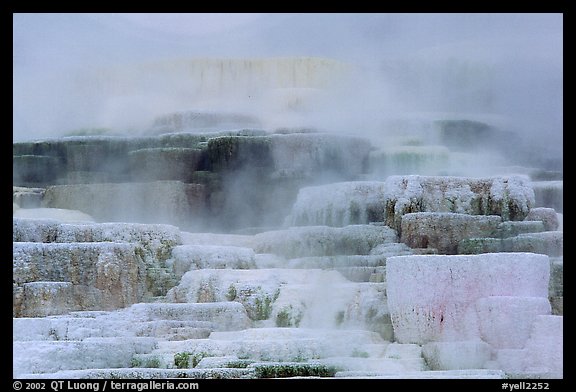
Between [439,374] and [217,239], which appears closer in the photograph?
[439,374]

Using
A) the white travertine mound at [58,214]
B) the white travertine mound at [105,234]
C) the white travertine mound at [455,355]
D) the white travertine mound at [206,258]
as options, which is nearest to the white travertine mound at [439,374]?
the white travertine mound at [455,355]

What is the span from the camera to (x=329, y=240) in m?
10.8

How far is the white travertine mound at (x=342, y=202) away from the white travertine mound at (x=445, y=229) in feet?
1.18

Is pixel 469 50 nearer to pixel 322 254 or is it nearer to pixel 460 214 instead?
pixel 460 214

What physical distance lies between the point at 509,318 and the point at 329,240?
1.74 meters

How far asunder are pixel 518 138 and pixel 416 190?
2.93ft

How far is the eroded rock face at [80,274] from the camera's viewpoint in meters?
10.3

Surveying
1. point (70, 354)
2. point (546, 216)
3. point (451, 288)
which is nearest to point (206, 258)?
point (70, 354)

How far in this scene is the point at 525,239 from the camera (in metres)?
10.6

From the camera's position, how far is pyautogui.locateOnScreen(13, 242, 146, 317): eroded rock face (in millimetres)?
10305

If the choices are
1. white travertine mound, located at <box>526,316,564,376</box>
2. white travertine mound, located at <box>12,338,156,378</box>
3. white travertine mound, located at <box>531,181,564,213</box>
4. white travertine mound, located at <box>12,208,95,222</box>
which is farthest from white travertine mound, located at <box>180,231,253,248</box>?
white travertine mound, located at <box>526,316,564,376</box>

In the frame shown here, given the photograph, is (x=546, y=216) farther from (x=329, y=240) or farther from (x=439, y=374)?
(x=439, y=374)

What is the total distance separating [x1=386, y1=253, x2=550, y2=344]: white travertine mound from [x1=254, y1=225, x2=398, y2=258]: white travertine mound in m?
0.91

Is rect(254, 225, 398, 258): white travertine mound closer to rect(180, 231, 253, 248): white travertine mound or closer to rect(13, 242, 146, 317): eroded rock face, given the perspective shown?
rect(180, 231, 253, 248): white travertine mound
